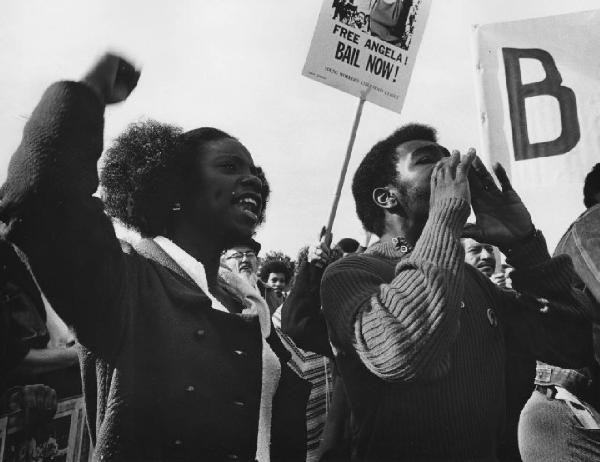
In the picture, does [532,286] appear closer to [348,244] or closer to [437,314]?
[437,314]

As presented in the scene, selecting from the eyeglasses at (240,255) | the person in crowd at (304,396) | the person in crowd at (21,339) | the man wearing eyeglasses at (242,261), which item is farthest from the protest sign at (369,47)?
the eyeglasses at (240,255)

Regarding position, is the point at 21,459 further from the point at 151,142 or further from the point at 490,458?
the point at 490,458

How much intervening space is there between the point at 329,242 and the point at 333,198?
9.5 inches

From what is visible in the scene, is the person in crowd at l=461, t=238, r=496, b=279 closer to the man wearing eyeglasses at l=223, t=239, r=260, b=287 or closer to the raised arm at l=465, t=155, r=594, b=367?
the man wearing eyeglasses at l=223, t=239, r=260, b=287

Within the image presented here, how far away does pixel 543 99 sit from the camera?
4617 millimetres

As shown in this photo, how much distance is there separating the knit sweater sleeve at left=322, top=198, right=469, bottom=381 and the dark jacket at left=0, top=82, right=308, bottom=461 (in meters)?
0.31

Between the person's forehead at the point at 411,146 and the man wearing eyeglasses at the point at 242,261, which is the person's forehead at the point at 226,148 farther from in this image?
the man wearing eyeglasses at the point at 242,261

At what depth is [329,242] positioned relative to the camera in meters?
3.26

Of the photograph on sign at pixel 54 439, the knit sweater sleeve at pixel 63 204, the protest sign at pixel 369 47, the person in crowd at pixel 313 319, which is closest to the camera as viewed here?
the knit sweater sleeve at pixel 63 204

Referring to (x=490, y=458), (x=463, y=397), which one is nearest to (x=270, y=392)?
(x=463, y=397)

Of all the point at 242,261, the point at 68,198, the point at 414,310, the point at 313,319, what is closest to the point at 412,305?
the point at 414,310

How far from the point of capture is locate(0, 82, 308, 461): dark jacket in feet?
4.12

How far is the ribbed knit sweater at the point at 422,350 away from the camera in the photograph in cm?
158

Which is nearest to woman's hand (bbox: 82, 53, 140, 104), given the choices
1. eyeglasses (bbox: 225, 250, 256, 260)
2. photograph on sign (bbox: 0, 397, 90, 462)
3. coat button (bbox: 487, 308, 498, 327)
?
coat button (bbox: 487, 308, 498, 327)
